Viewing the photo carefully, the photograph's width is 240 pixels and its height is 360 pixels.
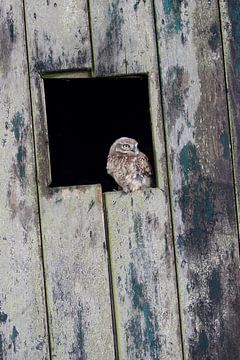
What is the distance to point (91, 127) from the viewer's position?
11.0ft

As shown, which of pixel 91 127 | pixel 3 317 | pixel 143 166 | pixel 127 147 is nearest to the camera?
pixel 3 317

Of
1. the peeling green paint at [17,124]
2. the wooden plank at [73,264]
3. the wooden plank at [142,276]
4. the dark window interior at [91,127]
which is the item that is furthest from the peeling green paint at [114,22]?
the dark window interior at [91,127]

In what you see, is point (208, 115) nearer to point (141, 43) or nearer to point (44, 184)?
point (141, 43)

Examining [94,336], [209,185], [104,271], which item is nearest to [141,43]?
[209,185]

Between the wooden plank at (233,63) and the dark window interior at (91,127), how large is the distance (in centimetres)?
65

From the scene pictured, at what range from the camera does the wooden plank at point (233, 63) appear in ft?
7.68

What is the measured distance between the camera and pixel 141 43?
2334 millimetres

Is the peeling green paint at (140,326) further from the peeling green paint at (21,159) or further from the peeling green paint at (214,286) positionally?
the peeling green paint at (21,159)

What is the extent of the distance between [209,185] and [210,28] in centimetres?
45

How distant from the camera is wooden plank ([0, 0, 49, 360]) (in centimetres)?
228

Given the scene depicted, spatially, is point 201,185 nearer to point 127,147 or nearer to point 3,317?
point 127,147

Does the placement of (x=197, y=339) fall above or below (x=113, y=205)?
below

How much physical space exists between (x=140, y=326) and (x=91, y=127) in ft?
4.09

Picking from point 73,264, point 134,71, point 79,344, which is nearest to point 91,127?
point 134,71
